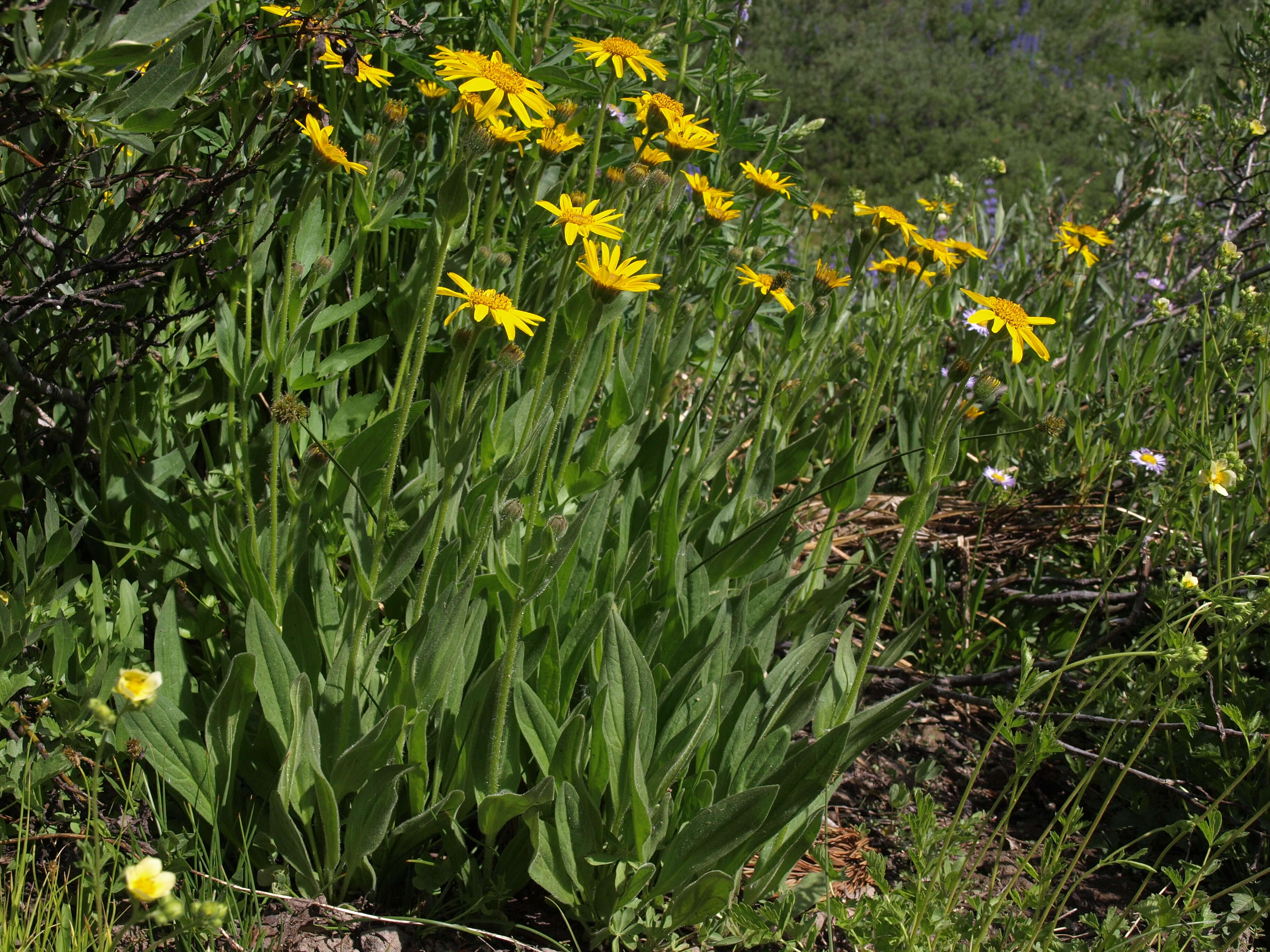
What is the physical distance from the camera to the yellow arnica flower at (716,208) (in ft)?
6.99

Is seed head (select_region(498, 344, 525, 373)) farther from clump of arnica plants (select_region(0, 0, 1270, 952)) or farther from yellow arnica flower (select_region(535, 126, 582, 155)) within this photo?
yellow arnica flower (select_region(535, 126, 582, 155))

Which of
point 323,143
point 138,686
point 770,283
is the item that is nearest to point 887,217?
point 770,283

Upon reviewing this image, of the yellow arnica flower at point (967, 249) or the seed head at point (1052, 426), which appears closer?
the seed head at point (1052, 426)

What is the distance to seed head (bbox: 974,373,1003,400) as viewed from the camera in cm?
164

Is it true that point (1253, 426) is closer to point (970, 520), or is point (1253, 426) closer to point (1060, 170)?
point (970, 520)

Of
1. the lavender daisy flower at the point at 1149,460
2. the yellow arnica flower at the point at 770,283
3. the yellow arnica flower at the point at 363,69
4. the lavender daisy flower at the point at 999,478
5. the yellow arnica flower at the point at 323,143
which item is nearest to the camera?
the yellow arnica flower at the point at 323,143

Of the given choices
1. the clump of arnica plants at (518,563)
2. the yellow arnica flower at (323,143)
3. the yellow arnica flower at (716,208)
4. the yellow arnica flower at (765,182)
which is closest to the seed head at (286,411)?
the clump of arnica plants at (518,563)

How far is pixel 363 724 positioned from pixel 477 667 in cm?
25

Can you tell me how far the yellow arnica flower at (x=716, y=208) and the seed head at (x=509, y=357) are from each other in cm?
78

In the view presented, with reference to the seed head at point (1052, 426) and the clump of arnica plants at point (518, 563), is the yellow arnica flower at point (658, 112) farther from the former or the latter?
the seed head at point (1052, 426)

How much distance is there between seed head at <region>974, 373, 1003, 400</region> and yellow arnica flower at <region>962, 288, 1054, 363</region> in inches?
2.1

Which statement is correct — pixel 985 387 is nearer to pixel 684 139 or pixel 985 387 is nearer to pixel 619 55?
pixel 684 139

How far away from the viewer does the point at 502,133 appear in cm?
175

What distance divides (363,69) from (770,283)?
37.3 inches
